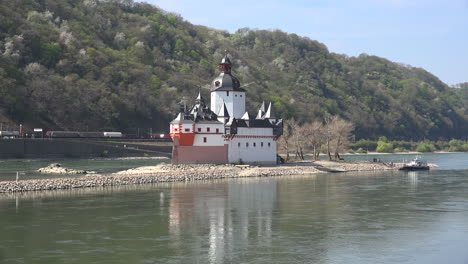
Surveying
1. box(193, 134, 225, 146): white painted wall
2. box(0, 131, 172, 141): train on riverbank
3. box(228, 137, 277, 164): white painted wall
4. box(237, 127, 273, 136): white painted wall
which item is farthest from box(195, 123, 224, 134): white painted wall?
box(0, 131, 172, 141): train on riverbank

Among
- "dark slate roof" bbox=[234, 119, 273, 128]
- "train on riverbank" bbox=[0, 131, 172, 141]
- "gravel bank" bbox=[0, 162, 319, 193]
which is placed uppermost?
"dark slate roof" bbox=[234, 119, 273, 128]

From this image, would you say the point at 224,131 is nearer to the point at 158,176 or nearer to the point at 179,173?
the point at 179,173

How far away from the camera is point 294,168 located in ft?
271

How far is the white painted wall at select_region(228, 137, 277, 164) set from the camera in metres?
82.8

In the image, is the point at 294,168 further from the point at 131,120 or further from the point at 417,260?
the point at 131,120

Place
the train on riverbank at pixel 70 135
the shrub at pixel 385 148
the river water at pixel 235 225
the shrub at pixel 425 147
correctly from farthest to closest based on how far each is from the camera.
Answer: the shrub at pixel 425 147
the shrub at pixel 385 148
the train on riverbank at pixel 70 135
the river water at pixel 235 225

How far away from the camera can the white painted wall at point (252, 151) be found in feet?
271

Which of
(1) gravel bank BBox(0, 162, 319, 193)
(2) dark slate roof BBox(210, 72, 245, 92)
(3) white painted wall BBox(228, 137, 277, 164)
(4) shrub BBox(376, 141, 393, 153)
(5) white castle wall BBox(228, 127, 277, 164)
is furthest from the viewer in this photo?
(4) shrub BBox(376, 141, 393, 153)

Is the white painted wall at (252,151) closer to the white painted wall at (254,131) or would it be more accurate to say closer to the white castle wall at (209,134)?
the white painted wall at (254,131)

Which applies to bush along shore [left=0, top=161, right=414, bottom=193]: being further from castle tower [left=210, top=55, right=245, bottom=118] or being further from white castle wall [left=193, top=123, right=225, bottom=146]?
castle tower [left=210, top=55, right=245, bottom=118]

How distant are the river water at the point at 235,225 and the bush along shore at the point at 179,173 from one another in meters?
2.36

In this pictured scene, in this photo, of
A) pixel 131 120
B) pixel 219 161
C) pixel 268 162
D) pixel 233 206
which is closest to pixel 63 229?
pixel 233 206

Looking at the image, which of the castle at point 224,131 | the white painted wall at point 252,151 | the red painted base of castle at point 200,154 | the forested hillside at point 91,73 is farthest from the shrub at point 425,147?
the red painted base of castle at point 200,154

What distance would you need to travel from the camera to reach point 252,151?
8494cm
